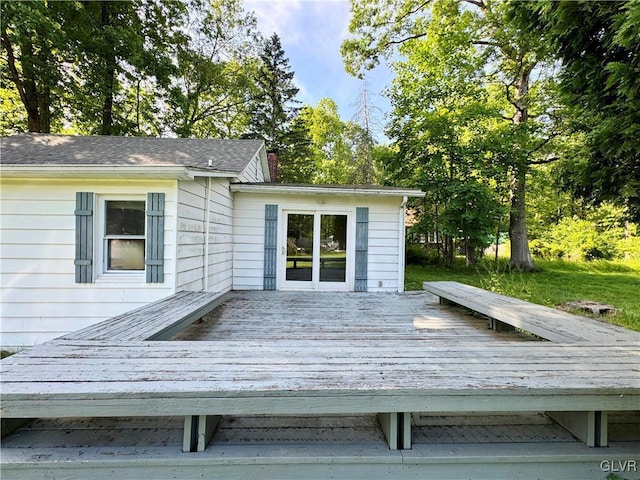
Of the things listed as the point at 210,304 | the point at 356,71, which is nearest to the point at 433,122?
the point at 356,71

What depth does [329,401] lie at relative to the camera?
5.17 feet

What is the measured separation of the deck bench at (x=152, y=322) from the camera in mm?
2389

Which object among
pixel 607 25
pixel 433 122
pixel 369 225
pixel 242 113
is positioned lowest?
pixel 369 225

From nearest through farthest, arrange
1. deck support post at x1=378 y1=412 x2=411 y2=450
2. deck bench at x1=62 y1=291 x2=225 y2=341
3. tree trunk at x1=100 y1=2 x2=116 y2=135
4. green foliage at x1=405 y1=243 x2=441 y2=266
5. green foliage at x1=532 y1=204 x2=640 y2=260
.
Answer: deck support post at x1=378 y1=412 x2=411 y2=450, deck bench at x1=62 y1=291 x2=225 y2=341, tree trunk at x1=100 y1=2 x2=116 y2=135, green foliage at x1=405 y1=243 x2=441 y2=266, green foliage at x1=532 y1=204 x2=640 y2=260

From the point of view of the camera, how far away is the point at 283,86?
16.5 m

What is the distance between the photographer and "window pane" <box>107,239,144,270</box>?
4402 millimetres

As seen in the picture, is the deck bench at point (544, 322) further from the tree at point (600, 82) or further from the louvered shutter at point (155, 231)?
the louvered shutter at point (155, 231)

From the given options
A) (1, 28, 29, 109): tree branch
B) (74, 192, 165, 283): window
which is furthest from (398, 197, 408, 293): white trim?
(1, 28, 29, 109): tree branch

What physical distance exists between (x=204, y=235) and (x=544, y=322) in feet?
15.6

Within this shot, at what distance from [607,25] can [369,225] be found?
4380 millimetres

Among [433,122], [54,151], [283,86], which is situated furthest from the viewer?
[283,86]

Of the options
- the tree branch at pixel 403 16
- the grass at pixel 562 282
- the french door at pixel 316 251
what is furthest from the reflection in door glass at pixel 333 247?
the tree branch at pixel 403 16

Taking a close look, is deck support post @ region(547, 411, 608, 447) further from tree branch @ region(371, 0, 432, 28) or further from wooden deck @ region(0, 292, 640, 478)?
tree branch @ region(371, 0, 432, 28)

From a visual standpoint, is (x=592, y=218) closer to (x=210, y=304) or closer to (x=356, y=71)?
(x=356, y=71)
